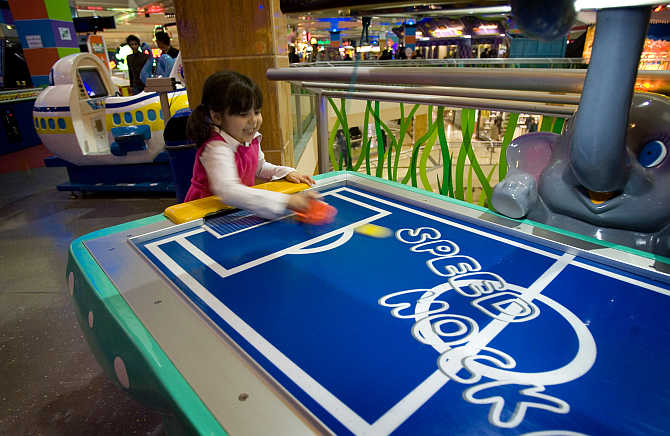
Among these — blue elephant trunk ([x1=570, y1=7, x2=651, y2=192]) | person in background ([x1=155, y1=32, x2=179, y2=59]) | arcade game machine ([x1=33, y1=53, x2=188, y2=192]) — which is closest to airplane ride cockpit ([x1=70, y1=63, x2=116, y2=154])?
arcade game machine ([x1=33, y1=53, x2=188, y2=192])

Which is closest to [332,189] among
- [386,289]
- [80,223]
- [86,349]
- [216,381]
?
[386,289]

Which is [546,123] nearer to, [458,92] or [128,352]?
[458,92]

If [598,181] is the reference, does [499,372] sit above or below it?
below

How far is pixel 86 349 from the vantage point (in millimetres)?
1690

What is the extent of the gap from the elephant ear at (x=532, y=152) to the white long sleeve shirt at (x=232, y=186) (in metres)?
0.68

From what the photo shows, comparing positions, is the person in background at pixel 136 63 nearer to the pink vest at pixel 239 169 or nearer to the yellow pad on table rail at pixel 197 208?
the pink vest at pixel 239 169

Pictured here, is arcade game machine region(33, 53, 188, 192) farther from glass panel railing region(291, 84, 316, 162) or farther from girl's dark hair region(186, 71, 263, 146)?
girl's dark hair region(186, 71, 263, 146)

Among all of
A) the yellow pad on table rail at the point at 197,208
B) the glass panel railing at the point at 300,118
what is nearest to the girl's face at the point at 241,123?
the yellow pad on table rail at the point at 197,208

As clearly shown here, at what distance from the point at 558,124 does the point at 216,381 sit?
5.16ft

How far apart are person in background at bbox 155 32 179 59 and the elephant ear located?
13.9 ft

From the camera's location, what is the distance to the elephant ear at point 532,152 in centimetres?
111

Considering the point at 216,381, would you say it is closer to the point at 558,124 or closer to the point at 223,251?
the point at 223,251

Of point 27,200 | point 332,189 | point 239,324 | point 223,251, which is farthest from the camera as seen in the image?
point 27,200

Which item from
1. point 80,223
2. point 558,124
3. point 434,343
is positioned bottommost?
point 80,223
